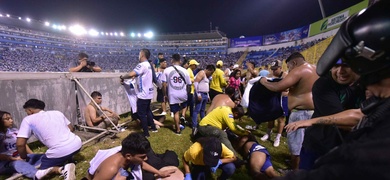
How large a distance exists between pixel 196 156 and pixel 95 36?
58.7 m

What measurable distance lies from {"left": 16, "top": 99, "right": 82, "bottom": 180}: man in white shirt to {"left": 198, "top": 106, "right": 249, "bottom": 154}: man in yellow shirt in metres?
2.46

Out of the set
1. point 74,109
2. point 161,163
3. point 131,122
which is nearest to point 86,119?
point 74,109

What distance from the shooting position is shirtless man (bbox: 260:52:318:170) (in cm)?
278

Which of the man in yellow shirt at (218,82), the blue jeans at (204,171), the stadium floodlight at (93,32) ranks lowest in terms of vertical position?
the blue jeans at (204,171)

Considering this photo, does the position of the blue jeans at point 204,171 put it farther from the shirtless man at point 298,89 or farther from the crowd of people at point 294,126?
the shirtless man at point 298,89

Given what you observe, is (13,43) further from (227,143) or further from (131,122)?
(227,143)

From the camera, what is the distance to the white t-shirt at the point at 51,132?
2.96 metres

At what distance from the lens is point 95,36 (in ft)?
171

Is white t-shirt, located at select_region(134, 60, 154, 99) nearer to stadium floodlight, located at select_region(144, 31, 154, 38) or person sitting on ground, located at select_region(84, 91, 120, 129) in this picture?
person sitting on ground, located at select_region(84, 91, 120, 129)

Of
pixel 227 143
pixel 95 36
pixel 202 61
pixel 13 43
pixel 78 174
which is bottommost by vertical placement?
pixel 78 174

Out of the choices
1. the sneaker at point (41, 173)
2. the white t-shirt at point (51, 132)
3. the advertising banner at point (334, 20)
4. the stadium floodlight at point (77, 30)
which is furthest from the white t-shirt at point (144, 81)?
the stadium floodlight at point (77, 30)

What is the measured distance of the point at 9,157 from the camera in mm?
3244

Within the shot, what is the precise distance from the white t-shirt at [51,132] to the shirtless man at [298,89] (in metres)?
3.59

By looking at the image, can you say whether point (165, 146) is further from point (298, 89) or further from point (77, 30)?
point (77, 30)
